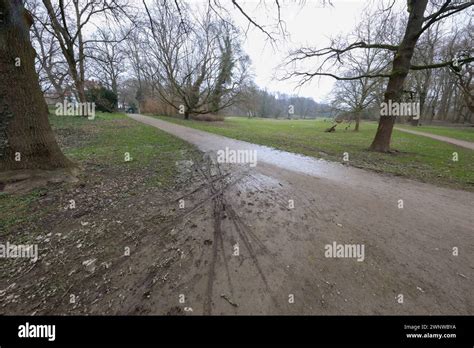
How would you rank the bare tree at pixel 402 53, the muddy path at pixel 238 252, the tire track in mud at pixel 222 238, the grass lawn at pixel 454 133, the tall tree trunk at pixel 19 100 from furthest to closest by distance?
the grass lawn at pixel 454 133
the bare tree at pixel 402 53
the tall tree trunk at pixel 19 100
the tire track in mud at pixel 222 238
the muddy path at pixel 238 252

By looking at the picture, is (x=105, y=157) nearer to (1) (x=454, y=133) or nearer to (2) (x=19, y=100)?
(2) (x=19, y=100)

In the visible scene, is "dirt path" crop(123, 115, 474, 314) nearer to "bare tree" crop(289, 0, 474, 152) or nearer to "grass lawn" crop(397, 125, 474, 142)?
"bare tree" crop(289, 0, 474, 152)

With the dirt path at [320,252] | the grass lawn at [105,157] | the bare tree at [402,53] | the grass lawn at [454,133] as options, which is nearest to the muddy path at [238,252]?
the dirt path at [320,252]

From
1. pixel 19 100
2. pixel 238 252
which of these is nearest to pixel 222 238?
pixel 238 252

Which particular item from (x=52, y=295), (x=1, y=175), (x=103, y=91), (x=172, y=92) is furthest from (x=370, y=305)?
(x=103, y=91)

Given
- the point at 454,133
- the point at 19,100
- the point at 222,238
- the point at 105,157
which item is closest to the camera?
the point at 222,238

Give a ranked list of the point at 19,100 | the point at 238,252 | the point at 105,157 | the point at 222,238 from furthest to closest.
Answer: the point at 105,157
the point at 19,100
the point at 222,238
the point at 238,252

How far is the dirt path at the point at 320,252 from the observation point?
219 centimetres

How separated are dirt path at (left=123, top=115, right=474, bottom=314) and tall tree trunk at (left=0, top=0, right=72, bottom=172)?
13.1 ft

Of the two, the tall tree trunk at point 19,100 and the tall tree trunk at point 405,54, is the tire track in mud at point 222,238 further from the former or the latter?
the tall tree trunk at point 405,54

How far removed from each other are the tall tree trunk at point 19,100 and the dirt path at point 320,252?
3982mm

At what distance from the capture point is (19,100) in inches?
178

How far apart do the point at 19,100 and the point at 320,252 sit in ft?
22.7

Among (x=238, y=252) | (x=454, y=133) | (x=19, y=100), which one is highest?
(x=454, y=133)
